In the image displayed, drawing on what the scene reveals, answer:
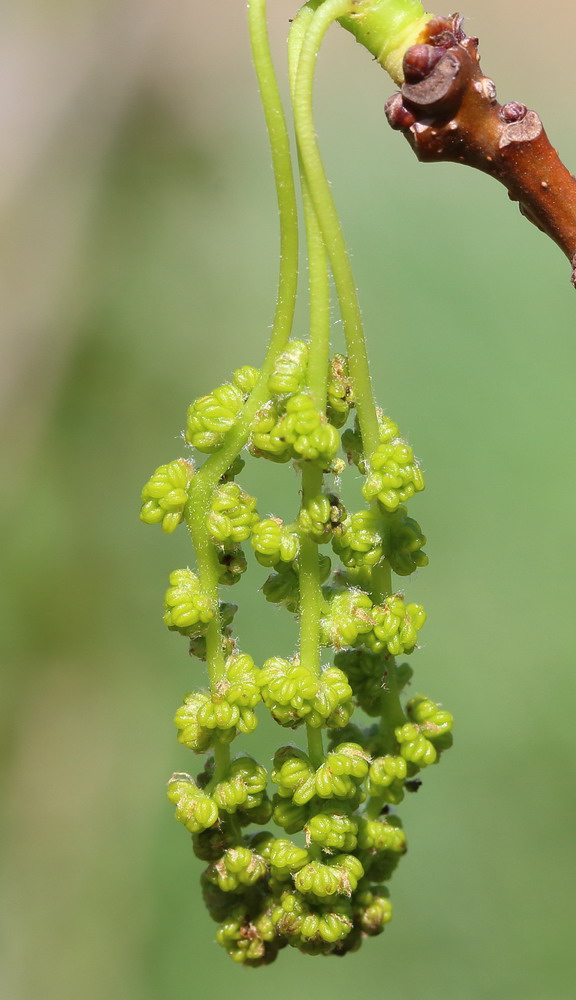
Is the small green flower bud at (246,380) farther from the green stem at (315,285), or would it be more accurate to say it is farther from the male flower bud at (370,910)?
the male flower bud at (370,910)

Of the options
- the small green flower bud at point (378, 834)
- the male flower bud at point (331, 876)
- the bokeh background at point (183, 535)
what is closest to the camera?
the male flower bud at point (331, 876)

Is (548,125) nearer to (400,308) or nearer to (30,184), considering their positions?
(400,308)

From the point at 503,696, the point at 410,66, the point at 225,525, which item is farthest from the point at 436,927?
the point at 410,66

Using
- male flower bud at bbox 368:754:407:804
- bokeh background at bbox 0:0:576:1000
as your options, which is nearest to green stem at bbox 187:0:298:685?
male flower bud at bbox 368:754:407:804

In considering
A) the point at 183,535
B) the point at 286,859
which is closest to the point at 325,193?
the point at 286,859

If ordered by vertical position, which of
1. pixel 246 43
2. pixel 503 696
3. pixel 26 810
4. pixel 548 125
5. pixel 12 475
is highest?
pixel 246 43

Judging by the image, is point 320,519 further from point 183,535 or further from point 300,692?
point 183,535

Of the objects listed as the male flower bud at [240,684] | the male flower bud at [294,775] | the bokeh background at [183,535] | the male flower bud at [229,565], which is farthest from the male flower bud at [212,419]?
the bokeh background at [183,535]
